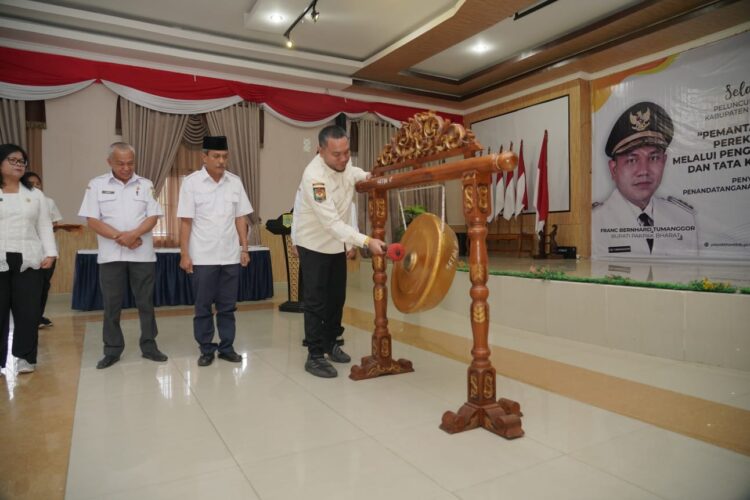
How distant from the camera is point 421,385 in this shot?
256 centimetres

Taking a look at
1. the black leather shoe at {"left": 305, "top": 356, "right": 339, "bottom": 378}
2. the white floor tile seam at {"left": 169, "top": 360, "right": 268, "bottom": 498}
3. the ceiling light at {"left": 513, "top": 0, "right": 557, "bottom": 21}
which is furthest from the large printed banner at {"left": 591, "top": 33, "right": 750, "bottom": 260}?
the white floor tile seam at {"left": 169, "top": 360, "right": 268, "bottom": 498}

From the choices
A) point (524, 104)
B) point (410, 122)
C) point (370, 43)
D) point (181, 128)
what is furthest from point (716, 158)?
point (181, 128)

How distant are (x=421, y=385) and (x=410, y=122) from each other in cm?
136

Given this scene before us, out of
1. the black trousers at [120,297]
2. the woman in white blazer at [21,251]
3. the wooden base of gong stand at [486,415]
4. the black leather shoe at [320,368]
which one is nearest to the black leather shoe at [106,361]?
the black trousers at [120,297]

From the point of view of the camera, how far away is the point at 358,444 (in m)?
1.81

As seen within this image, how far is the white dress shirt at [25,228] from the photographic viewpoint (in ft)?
8.73

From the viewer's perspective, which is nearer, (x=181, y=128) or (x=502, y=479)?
(x=502, y=479)

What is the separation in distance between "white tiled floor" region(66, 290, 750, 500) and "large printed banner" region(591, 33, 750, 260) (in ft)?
14.0

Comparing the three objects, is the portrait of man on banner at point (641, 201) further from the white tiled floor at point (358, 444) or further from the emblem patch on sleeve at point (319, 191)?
the emblem patch on sleeve at point (319, 191)

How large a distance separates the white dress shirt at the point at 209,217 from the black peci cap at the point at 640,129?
238 inches

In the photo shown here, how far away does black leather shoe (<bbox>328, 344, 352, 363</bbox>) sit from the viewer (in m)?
3.04

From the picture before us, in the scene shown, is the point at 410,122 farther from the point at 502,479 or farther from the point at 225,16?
the point at 225,16

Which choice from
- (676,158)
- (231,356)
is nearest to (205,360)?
(231,356)

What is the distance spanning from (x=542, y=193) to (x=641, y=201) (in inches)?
57.2
